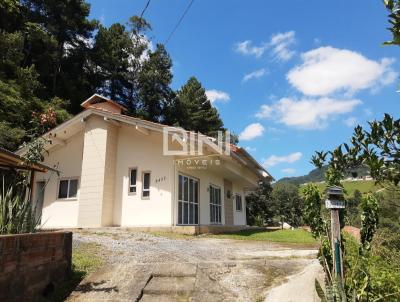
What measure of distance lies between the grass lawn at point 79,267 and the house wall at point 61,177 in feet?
26.7

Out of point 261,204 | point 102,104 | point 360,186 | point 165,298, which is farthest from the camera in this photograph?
point 261,204

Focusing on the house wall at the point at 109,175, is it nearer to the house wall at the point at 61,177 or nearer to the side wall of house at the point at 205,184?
the house wall at the point at 61,177

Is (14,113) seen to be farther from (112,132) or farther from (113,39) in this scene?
(113,39)

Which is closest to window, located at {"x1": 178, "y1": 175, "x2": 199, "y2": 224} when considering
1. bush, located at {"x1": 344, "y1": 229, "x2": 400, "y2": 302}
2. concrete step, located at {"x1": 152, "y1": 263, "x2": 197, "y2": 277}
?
concrete step, located at {"x1": 152, "y1": 263, "x2": 197, "y2": 277}

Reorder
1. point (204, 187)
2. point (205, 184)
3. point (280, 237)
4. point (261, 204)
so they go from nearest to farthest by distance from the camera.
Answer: point (280, 237) → point (204, 187) → point (205, 184) → point (261, 204)

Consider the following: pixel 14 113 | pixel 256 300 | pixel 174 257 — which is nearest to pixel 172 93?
pixel 14 113

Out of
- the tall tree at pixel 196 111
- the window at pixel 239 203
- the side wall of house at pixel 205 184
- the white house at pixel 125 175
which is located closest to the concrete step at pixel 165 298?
the white house at pixel 125 175

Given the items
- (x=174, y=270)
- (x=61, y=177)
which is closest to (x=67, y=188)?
(x=61, y=177)

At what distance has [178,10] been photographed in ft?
32.4

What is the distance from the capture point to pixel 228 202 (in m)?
22.1

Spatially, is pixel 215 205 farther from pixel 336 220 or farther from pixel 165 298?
pixel 336 220

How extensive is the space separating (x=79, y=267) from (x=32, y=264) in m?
1.58

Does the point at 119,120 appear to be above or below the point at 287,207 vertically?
above

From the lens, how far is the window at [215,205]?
1922 centimetres
